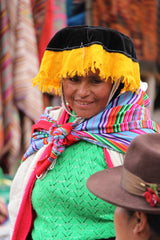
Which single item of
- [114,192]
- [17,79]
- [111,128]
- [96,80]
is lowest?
[114,192]

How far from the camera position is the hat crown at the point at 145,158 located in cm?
159

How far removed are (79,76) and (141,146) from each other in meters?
0.86

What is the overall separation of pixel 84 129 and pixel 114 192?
81cm

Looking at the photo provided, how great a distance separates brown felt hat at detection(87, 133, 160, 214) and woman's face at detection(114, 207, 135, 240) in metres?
0.09

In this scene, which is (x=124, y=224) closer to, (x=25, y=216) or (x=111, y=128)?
(x=111, y=128)

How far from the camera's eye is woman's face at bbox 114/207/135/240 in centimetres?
167

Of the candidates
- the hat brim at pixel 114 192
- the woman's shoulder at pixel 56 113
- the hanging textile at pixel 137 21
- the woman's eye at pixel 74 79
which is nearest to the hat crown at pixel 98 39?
the woman's eye at pixel 74 79

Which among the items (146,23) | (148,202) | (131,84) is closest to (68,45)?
(131,84)

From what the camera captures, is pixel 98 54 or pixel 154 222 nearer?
pixel 154 222

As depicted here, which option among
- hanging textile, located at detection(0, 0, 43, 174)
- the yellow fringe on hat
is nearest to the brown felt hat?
the yellow fringe on hat

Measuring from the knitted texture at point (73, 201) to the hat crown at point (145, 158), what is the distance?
0.68 m

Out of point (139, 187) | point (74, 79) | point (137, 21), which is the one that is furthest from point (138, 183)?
point (137, 21)

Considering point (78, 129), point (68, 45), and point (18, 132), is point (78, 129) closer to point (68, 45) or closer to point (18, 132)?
point (68, 45)

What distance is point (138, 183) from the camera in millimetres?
1627
